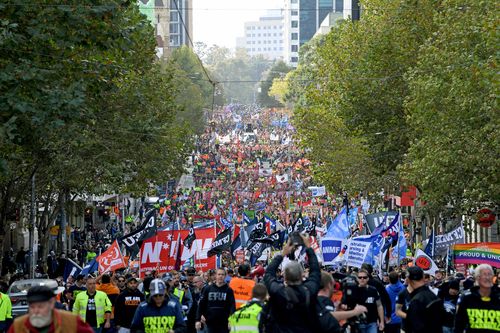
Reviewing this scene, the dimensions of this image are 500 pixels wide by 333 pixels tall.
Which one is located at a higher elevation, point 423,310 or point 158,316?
point 423,310

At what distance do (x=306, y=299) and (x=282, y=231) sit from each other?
2572 centimetres

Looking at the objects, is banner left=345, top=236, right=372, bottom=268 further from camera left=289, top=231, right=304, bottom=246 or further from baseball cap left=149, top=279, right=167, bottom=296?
camera left=289, top=231, right=304, bottom=246

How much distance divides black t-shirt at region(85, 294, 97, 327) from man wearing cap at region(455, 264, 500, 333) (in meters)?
6.22

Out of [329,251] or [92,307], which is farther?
[329,251]

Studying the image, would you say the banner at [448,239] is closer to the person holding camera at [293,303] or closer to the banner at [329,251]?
the banner at [329,251]

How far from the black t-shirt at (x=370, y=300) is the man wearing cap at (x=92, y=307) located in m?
3.38

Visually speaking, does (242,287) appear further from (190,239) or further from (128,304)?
(190,239)

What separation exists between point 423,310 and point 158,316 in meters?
2.51

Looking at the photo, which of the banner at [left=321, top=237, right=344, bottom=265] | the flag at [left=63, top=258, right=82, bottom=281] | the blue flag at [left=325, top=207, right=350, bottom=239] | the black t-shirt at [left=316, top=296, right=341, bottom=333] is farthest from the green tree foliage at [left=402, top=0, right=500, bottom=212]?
the black t-shirt at [left=316, top=296, right=341, bottom=333]

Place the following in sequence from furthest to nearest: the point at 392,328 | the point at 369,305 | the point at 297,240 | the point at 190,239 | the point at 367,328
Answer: the point at 190,239
the point at 392,328
the point at 367,328
the point at 369,305
the point at 297,240

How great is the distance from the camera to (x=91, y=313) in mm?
16016

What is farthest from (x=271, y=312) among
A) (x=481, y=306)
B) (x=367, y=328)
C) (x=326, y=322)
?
(x=367, y=328)

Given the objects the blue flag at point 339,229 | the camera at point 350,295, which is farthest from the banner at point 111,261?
the camera at point 350,295

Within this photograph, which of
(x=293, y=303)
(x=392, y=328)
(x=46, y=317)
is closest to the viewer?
(x=46, y=317)
